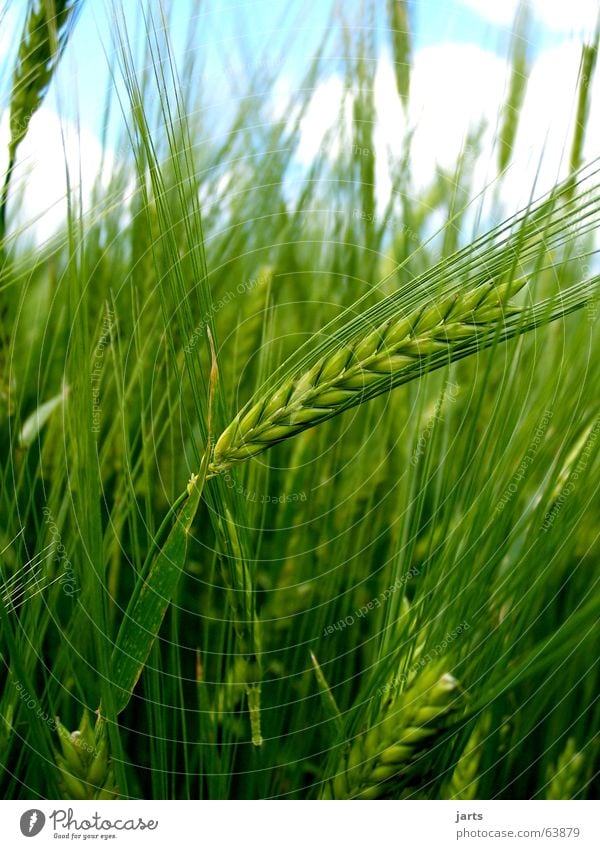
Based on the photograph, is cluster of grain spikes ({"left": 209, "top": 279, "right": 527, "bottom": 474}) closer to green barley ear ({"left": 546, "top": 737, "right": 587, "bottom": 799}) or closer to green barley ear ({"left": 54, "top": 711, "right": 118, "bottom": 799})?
green barley ear ({"left": 54, "top": 711, "right": 118, "bottom": 799})

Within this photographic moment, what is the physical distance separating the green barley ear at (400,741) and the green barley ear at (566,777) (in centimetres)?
15

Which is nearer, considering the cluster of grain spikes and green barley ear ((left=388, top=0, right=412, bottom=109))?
the cluster of grain spikes

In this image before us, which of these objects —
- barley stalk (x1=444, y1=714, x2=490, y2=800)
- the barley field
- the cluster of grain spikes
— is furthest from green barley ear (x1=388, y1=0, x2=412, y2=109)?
barley stalk (x1=444, y1=714, x2=490, y2=800)

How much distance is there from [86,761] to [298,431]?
278 mm

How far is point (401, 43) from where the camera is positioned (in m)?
0.64

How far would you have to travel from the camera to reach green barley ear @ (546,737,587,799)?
62 cm

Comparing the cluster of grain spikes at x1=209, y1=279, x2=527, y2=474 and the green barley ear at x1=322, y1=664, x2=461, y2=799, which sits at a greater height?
the cluster of grain spikes at x1=209, y1=279, x2=527, y2=474

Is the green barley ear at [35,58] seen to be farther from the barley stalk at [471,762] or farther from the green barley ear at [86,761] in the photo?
the barley stalk at [471,762]

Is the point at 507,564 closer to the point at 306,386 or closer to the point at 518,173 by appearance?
the point at 306,386

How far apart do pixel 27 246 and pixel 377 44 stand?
365 mm

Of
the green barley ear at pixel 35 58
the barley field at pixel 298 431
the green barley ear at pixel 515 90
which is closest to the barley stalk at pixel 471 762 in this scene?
the barley field at pixel 298 431

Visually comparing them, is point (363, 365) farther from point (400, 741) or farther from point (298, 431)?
point (400, 741)
